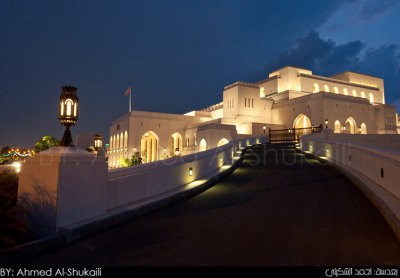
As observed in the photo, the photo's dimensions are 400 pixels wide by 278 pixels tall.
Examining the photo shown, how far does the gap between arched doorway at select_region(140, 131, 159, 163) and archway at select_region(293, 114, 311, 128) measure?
2290cm

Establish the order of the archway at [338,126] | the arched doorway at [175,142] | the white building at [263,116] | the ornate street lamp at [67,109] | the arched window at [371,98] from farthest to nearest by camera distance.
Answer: the arched window at [371,98], the arched doorway at [175,142], the archway at [338,126], the white building at [263,116], the ornate street lamp at [67,109]

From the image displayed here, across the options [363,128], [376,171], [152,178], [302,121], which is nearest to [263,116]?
[302,121]

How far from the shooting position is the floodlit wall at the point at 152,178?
17.0 feet

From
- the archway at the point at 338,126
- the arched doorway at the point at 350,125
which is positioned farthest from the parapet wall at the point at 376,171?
the arched doorway at the point at 350,125

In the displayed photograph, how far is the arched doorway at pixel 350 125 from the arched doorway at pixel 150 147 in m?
29.7

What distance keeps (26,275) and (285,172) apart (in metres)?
9.42

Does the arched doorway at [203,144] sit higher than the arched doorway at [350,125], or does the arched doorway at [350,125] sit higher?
the arched doorway at [350,125]

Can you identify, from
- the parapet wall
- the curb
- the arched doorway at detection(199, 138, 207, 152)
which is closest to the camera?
the curb

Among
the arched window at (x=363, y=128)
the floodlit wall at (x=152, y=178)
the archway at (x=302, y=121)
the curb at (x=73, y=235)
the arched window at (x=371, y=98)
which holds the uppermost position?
the arched window at (x=371, y=98)

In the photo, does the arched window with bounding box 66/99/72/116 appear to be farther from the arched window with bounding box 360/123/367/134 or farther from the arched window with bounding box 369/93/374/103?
the arched window with bounding box 369/93/374/103

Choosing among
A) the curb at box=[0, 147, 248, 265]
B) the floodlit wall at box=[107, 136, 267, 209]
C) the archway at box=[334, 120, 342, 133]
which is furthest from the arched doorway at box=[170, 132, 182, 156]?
the curb at box=[0, 147, 248, 265]

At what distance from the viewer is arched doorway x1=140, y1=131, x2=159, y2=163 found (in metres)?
48.5

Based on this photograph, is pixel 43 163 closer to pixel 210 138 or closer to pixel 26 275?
pixel 26 275

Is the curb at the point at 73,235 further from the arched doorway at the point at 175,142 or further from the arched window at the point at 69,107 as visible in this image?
the arched doorway at the point at 175,142
